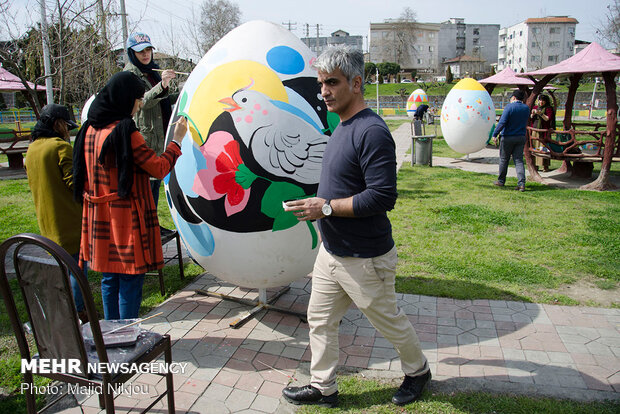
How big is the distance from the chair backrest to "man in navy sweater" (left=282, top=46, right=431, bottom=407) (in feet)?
3.64

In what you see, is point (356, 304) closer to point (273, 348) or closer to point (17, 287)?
point (273, 348)

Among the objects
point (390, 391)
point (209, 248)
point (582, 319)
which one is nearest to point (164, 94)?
point (209, 248)

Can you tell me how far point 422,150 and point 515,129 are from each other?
331 cm

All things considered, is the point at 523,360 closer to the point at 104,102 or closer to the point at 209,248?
the point at 209,248

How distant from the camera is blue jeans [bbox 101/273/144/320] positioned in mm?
3182

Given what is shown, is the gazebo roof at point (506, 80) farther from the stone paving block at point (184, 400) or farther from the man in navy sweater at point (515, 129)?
the stone paving block at point (184, 400)

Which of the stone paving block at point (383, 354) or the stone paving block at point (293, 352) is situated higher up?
the stone paving block at point (293, 352)

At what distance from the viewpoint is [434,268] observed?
16.9 ft

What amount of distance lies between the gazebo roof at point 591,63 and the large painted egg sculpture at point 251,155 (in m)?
7.46

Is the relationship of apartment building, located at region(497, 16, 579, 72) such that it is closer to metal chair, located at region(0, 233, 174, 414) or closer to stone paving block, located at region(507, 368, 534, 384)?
stone paving block, located at region(507, 368, 534, 384)

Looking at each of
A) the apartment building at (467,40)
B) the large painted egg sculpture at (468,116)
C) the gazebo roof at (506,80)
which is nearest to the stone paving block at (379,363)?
the large painted egg sculpture at (468,116)

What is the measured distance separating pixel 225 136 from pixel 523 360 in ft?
8.63

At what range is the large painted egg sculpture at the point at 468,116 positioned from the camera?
37.3 ft

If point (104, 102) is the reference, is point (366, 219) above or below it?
below
